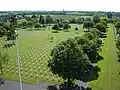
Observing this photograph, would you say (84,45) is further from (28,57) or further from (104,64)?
(28,57)

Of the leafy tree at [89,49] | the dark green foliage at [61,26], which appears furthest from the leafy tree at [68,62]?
the dark green foliage at [61,26]

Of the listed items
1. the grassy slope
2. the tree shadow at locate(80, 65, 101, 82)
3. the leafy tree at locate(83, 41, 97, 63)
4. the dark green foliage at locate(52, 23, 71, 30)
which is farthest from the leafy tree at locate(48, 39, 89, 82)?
the dark green foliage at locate(52, 23, 71, 30)

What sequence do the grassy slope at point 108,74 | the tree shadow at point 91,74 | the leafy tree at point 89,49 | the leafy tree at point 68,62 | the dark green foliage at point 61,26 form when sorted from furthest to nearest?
the dark green foliage at point 61,26 → the leafy tree at point 89,49 → the tree shadow at point 91,74 → the grassy slope at point 108,74 → the leafy tree at point 68,62

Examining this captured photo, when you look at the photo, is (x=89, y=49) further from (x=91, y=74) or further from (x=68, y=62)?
(x=68, y=62)

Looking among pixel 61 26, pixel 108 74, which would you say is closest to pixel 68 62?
pixel 108 74

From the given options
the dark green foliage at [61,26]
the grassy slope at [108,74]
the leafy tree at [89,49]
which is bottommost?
the grassy slope at [108,74]

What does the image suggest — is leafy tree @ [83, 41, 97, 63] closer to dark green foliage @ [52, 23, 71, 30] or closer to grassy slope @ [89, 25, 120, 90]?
grassy slope @ [89, 25, 120, 90]

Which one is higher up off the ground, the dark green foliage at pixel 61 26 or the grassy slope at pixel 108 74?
the dark green foliage at pixel 61 26

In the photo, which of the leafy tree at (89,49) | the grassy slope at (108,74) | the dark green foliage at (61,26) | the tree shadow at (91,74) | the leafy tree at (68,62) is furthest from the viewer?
the dark green foliage at (61,26)

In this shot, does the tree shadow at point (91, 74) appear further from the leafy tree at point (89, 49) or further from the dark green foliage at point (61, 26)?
the dark green foliage at point (61, 26)

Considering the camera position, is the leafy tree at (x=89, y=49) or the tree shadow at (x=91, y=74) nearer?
the tree shadow at (x=91, y=74)

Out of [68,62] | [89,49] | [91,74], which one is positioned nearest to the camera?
[68,62]
